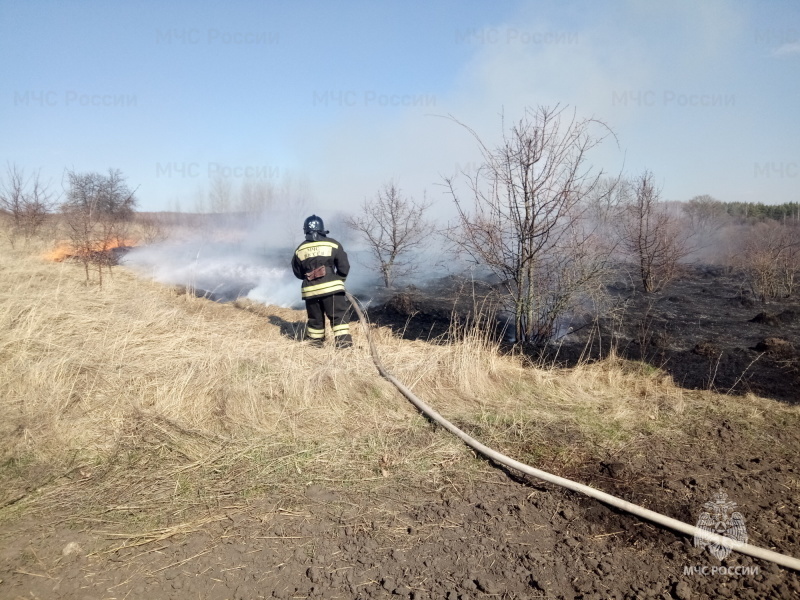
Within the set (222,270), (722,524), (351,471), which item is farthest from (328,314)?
(222,270)

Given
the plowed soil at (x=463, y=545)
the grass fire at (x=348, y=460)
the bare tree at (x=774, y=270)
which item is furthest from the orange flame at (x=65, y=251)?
the bare tree at (x=774, y=270)

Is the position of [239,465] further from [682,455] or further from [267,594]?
[682,455]

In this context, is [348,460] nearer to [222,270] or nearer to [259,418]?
[259,418]

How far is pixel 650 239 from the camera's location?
1314 cm

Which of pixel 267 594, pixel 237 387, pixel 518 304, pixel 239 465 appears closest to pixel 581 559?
pixel 267 594

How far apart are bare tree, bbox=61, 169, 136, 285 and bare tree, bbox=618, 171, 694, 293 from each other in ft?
38.9

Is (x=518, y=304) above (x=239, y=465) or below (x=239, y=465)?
above

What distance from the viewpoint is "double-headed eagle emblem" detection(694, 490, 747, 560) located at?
2664mm

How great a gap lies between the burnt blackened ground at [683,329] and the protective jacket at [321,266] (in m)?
1.63

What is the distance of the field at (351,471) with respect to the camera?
2.61 m

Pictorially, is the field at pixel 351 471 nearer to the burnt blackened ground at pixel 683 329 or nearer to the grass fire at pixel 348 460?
the grass fire at pixel 348 460

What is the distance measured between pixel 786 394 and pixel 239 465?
596 cm

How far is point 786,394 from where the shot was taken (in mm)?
5965

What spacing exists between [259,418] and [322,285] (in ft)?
9.05
